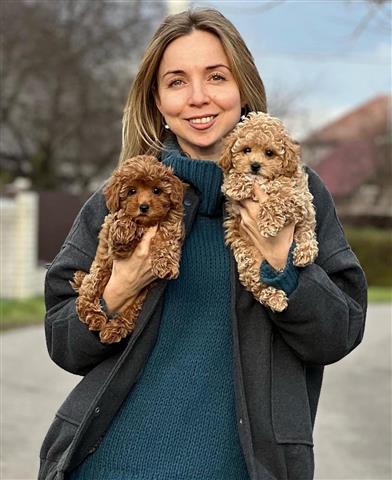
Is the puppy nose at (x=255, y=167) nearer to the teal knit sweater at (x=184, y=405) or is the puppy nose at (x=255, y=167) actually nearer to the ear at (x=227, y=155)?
the ear at (x=227, y=155)

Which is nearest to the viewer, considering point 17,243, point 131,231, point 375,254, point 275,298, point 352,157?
point 275,298

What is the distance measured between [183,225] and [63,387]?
726cm

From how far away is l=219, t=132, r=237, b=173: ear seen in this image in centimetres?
286

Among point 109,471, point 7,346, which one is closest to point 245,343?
point 109,471

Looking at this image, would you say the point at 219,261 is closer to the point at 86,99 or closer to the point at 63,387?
the point at 63,387

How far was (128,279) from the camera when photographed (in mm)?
2771

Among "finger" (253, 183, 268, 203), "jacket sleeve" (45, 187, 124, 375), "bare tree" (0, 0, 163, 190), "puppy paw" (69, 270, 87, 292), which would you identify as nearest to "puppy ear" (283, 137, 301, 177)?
"finger" (253, 183, 268, 203)

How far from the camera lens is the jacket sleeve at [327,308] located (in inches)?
103

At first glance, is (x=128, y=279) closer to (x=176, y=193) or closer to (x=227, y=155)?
(x=176, y=193)

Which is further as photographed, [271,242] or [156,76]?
[156,76]

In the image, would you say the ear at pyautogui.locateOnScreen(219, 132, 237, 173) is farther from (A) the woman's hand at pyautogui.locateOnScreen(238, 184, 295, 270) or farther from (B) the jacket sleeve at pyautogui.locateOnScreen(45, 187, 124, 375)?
(B) the jacket sleeve at pyautogui.locateOnScreen(45, 187, 124, 375)

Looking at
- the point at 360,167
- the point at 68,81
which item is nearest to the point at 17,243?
the point at 68,81

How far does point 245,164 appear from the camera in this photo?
2863 mm

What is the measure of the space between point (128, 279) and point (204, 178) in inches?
14.8
